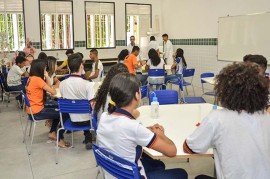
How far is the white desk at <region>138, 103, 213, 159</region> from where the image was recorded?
1.94 meters

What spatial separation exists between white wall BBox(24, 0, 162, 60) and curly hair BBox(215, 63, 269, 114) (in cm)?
801

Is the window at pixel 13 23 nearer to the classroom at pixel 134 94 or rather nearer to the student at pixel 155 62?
the classroom at pixel 134 94

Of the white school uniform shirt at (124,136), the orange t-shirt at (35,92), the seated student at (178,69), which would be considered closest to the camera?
the white school uniform shirt at (124,136)

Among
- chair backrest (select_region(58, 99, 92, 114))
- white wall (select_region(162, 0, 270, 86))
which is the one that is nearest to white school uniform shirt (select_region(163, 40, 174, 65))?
white wall (select_region(162, 0, 270, 86))

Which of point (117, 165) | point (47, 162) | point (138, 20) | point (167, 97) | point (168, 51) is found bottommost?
point (47, 162)

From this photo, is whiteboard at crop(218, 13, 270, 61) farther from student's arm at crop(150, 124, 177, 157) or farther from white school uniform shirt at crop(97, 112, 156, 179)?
white school uniform shirt at crop(97, 112, 156, 179)

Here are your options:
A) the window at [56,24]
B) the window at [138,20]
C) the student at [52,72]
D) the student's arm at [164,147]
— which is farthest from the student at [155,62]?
the student's arm at [164,147]

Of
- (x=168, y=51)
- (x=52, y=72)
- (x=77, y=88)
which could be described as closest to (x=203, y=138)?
(x=77, y=88)

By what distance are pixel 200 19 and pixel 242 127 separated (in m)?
7.45

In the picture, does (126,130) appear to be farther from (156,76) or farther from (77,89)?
(156,76)

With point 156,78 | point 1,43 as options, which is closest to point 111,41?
point 1,43

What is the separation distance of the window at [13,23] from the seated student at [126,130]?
7.54m

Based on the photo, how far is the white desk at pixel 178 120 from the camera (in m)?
1.94

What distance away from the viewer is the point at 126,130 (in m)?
1.64
